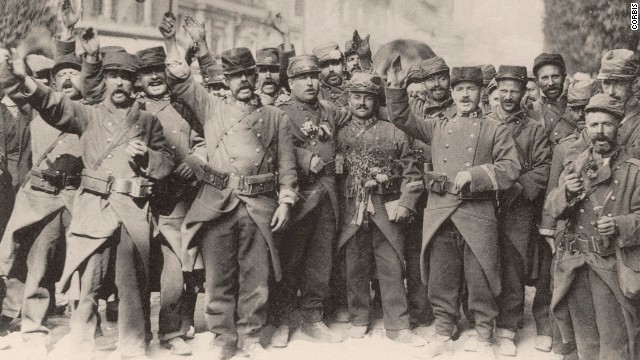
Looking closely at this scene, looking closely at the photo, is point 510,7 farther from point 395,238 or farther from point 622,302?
point 622,302

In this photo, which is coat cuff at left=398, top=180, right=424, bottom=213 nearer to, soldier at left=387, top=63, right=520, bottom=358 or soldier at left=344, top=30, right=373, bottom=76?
soldier at left=387, top=63, right=520, bottom=358

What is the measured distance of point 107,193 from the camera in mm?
4969

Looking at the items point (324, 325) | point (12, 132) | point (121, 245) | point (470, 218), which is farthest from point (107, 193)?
point (470, 218)

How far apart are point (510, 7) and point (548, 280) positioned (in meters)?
4.37

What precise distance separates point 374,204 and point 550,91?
2032mm

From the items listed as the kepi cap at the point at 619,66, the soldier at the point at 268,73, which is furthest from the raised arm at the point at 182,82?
the kepi cap at the point at 619,66

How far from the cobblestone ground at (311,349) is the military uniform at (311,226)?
0.30m

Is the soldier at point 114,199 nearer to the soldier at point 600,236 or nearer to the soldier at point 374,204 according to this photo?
the soldier at point 374,204

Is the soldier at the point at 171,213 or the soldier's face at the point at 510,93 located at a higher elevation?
the soldier's face at the point at 510,93

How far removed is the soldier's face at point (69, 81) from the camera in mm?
5777

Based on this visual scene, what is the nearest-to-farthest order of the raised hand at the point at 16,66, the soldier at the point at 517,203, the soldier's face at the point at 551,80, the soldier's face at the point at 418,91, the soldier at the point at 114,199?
the raised hand at the point at 16,66, the soldier at the point at 114,199, the soldier at the point at 517,203, the soldier's face at the point at 551,80, the soldier's face at the point at 418,91

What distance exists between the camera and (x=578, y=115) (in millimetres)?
5758

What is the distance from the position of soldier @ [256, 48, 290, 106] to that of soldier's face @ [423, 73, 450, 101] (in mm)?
1376

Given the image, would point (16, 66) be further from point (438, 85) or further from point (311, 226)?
point (438, 85)
